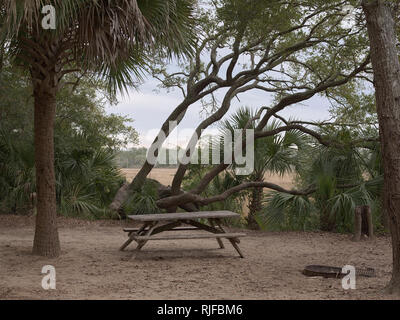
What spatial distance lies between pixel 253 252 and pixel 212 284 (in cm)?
259

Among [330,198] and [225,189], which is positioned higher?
[225,189]

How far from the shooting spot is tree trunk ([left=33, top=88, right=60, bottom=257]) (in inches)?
302

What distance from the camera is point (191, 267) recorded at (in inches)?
277

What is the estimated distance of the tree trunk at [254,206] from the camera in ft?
40.6

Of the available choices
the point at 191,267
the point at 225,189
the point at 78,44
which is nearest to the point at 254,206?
the point at 225,189

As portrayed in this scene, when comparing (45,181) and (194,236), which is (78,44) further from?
(194,236)

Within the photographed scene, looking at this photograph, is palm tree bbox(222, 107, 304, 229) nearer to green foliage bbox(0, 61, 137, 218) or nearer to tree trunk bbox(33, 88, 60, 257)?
green foliage bbox(0, 61, 137, 218)

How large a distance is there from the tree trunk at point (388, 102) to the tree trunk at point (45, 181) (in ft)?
15.8

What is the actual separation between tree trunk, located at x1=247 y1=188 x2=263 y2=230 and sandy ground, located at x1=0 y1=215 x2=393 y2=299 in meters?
1.57

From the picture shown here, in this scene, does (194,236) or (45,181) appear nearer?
(194,236)

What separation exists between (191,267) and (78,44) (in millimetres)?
3626

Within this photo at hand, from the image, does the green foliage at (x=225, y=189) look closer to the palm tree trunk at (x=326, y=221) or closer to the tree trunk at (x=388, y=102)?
the palm tree trunk at (x=326, y=221)

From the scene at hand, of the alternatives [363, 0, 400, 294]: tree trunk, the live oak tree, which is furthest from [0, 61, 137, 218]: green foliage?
[363, 0, 400, 294]: tree trunk

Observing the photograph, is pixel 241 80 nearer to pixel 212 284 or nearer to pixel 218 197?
pixel 218 197
